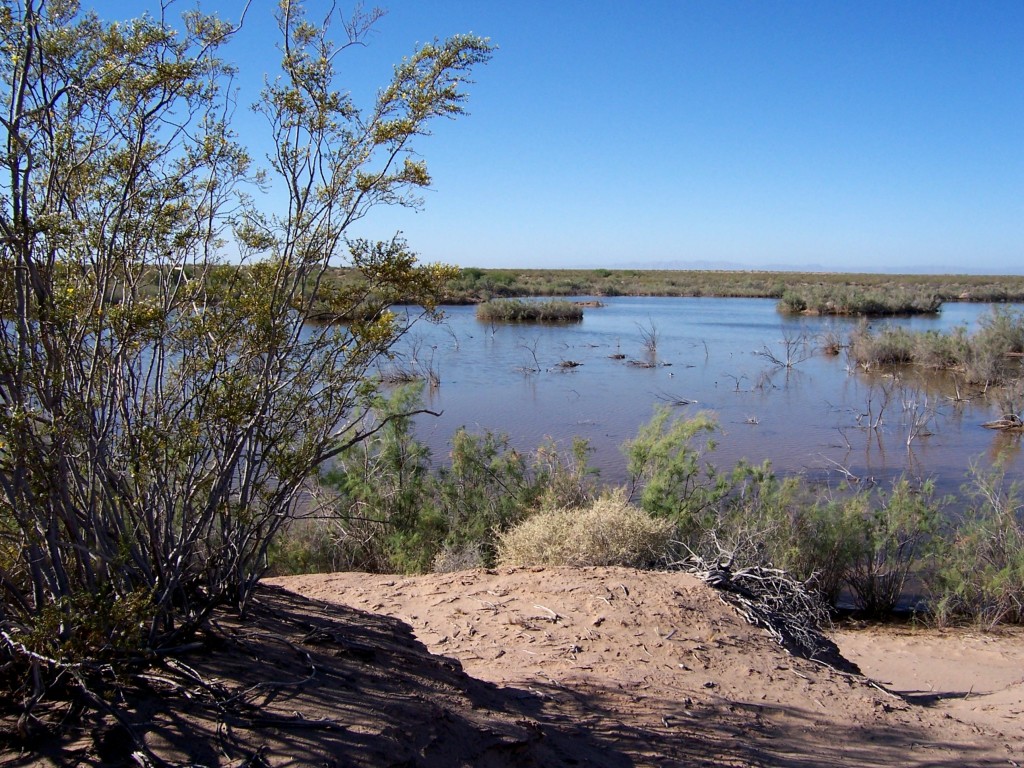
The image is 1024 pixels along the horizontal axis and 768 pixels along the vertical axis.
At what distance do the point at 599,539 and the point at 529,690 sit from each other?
283 cm

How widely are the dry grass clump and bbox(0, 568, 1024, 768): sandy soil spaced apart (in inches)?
17.1

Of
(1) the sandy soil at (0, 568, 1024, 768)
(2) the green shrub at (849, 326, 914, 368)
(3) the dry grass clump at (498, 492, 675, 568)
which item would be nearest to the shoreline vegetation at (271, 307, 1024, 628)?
(3) the dry grass clump at (498, 492, 675, 568)

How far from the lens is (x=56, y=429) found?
3.43m

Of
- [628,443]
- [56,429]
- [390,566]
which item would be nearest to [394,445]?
[390,566]

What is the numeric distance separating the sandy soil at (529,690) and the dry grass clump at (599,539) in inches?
17.1

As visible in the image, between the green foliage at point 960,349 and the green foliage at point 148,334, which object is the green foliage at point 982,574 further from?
the green foliage at point 960,349

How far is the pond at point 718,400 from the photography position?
15086mm

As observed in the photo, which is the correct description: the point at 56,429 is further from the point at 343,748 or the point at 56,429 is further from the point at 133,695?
the point at 343,748

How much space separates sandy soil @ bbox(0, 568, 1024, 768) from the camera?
3291mm

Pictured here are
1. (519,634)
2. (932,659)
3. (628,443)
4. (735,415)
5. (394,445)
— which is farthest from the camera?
(735,415)

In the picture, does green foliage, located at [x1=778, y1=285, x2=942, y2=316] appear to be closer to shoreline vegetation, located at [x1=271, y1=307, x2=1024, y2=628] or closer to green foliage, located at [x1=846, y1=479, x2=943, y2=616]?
shoreline vegetation, located at [x1=271, y1=307, x2=1024, y2=628]

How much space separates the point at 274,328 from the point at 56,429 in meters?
1.15

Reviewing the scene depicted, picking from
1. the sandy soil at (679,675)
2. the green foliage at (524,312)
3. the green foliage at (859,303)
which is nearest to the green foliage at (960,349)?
the green foliage at (524,312)

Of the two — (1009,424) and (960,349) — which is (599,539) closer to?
(1009,424)
